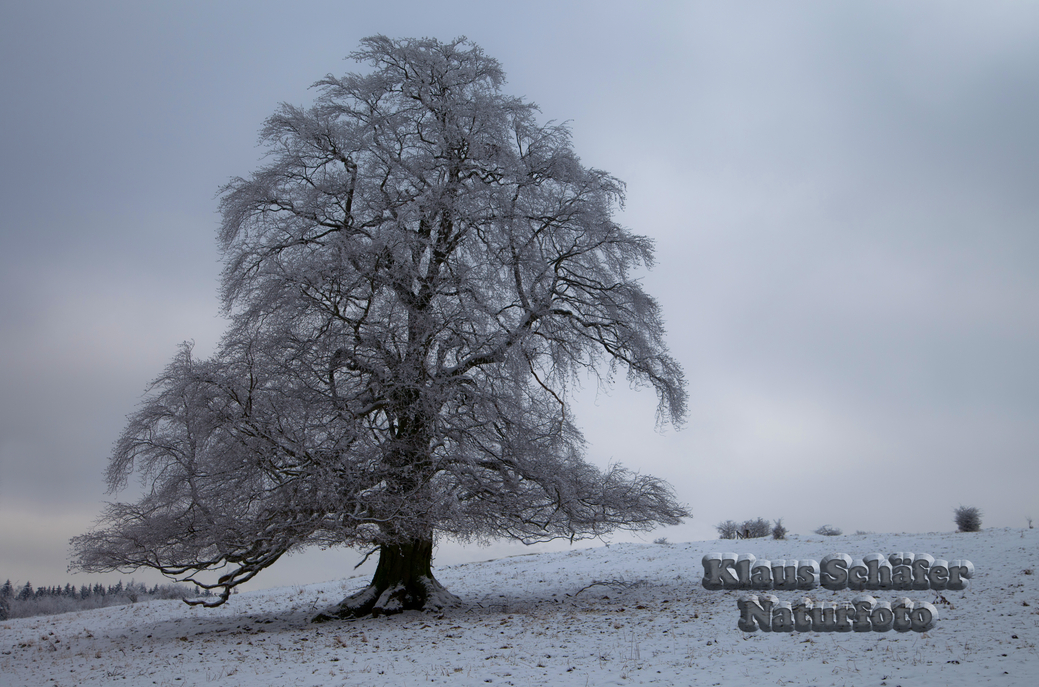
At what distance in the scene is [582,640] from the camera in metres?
10.1

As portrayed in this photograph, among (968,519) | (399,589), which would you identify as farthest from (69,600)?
(968,519)

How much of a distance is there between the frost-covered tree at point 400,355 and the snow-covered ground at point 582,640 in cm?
138

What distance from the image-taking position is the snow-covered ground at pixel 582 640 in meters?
8.18

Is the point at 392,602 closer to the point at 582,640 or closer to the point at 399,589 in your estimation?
the point at 399,589

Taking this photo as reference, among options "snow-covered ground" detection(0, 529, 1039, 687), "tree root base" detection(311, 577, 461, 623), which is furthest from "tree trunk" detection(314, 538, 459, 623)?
"snow-covered ground" detection(0, 529, 1039, 687)

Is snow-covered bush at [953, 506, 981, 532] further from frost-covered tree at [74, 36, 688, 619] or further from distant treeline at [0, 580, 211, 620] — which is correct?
distant treeline at [0, 580, 211, 620]

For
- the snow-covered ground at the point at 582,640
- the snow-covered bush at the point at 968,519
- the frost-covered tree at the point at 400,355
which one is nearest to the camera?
the snow-covered ground at the point at 582,640

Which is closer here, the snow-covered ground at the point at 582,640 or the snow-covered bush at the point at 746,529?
the snow-covered ground at the point at 582,640

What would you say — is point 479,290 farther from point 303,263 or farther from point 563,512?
point 563,512

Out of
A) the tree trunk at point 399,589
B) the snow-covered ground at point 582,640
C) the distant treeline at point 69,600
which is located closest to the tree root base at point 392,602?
the tree trunk at point 399,589

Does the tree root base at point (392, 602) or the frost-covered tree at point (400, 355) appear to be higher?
the frost-covered tree at point (400, 355)

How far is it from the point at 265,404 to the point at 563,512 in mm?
5463

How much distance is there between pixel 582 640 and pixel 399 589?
472cm

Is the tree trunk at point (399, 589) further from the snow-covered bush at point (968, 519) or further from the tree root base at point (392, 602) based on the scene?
the snow-covered bush at point (968, 519)
